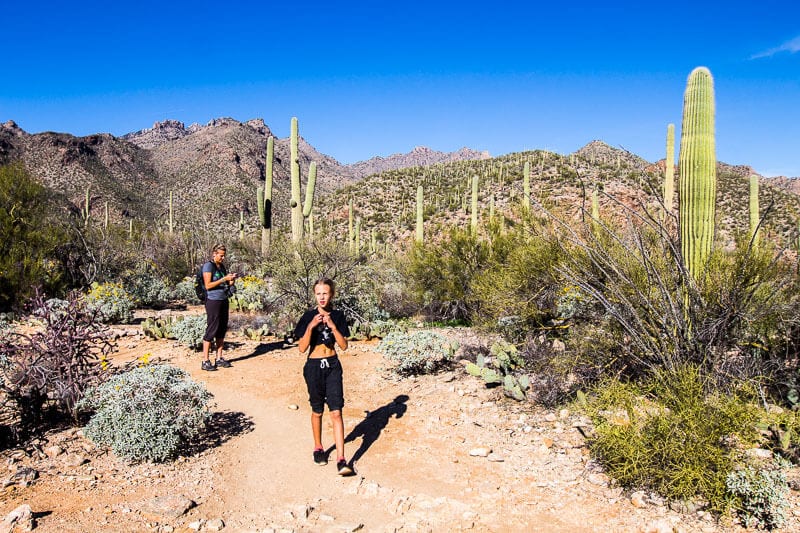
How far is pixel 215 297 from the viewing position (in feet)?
23.4

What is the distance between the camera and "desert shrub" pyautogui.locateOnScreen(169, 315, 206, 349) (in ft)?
27.6

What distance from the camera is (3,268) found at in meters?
9.82

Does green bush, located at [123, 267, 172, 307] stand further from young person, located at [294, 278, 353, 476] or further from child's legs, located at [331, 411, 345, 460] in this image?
child's legs, located at [331, 411, 345, 460]

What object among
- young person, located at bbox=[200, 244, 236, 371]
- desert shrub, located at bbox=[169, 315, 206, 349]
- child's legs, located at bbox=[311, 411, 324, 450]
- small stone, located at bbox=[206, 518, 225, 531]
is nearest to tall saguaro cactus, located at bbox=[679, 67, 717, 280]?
child's legs, located at bbox=[311, 411, 324, 450]

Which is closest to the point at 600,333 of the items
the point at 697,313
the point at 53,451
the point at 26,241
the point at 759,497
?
the point at 697,313

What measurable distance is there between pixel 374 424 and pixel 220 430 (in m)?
1.56

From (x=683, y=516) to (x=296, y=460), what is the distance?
9.91 ft

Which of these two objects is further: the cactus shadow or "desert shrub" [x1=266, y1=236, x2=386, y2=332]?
"desert shrub" [x1=266, y1=236, x2=386, y2=332]

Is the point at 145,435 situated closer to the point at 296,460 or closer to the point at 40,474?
the point at 40,474

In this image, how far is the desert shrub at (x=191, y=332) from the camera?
8414 mm

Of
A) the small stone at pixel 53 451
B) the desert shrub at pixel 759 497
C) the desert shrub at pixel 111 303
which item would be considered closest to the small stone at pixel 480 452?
the desert shrub at pixel 759 497

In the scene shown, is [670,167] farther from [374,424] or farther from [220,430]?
[220,430]

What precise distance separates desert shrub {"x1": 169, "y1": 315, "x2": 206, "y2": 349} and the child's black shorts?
480cm

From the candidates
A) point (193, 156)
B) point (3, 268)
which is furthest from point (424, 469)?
point (193, 156)
